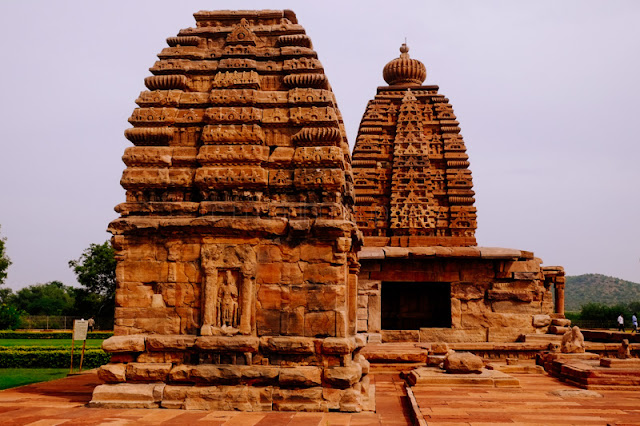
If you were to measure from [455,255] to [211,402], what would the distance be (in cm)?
797

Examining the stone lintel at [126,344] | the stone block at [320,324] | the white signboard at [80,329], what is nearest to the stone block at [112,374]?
the stone lintel at [126,344]

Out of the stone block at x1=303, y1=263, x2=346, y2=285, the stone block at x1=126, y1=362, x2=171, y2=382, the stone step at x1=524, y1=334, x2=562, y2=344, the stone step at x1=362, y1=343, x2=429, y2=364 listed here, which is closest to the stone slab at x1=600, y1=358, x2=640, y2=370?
the stone step at x1=524, y1=334, x2=562, y2=344

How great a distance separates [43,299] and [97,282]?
65.2 ft

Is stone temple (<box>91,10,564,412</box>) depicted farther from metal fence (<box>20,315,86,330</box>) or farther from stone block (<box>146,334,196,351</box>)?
metal fence (<box>20,315,86,330</box>)

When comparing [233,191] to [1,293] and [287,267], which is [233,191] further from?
[1,293]

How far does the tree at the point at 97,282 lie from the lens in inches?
1618

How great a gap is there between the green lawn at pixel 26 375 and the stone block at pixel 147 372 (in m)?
7.41

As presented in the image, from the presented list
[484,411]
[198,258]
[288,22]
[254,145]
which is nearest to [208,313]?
[198,258]

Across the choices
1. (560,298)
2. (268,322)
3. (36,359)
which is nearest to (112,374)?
(268,322)

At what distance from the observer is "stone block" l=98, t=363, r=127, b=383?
6.96 meters

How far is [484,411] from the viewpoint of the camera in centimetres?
679

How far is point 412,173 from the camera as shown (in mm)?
17203

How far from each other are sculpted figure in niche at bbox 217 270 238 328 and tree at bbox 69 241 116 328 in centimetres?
3662

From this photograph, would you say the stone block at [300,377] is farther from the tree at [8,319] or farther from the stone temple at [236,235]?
the tree at [8,319]
